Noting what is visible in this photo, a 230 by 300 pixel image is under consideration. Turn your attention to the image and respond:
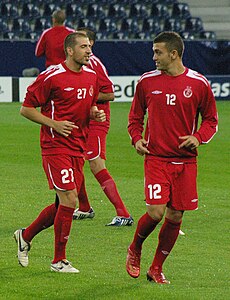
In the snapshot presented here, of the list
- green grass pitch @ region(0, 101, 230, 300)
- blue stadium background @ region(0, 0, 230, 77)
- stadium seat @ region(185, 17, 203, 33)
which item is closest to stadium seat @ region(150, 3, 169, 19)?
blue stadium background @ region(0, 0, 230, 77)

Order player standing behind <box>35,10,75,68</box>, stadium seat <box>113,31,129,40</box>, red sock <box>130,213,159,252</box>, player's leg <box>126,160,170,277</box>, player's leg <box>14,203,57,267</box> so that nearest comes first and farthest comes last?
player's leg <box>126,160,170,277</box> → red sock <box>130,213,159,252</box> → player's leg <box>14,203,57,267</box> → player standing behind <box>35,10,75,68</box> → stadium seat <box>113,31,129,40</box>

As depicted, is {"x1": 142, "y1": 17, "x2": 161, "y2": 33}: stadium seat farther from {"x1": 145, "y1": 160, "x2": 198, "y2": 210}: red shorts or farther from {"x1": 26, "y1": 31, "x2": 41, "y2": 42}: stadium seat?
{"x1": 145, "y1": 160, "x2": 198, "y2": 210}: red shorts

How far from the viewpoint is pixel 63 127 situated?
7496mm

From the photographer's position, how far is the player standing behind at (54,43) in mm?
16250

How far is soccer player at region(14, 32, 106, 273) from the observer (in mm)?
7539

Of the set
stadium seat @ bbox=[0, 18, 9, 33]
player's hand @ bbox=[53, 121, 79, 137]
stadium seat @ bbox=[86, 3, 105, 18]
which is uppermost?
player's hand @ bbox=[53, 121, 79, 137]

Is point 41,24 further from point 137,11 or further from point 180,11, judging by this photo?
point 180,11

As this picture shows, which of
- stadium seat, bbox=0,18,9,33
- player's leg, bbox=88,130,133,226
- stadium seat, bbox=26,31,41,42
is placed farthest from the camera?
stadium seat, bbox=0,18,9,33

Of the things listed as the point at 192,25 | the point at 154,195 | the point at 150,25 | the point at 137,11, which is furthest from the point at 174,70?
the point at 192,25

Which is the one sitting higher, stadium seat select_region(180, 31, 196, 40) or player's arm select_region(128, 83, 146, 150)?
player's arm select_region(128, 83, 146, 150)

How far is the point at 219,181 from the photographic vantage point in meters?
13.6

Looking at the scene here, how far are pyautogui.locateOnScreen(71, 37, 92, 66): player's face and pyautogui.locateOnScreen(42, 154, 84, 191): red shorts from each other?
75cm

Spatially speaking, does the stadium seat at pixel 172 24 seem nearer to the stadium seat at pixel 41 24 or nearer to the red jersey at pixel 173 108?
the stadium seat at pixel 41 24

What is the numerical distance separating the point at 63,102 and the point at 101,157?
2.74 m
